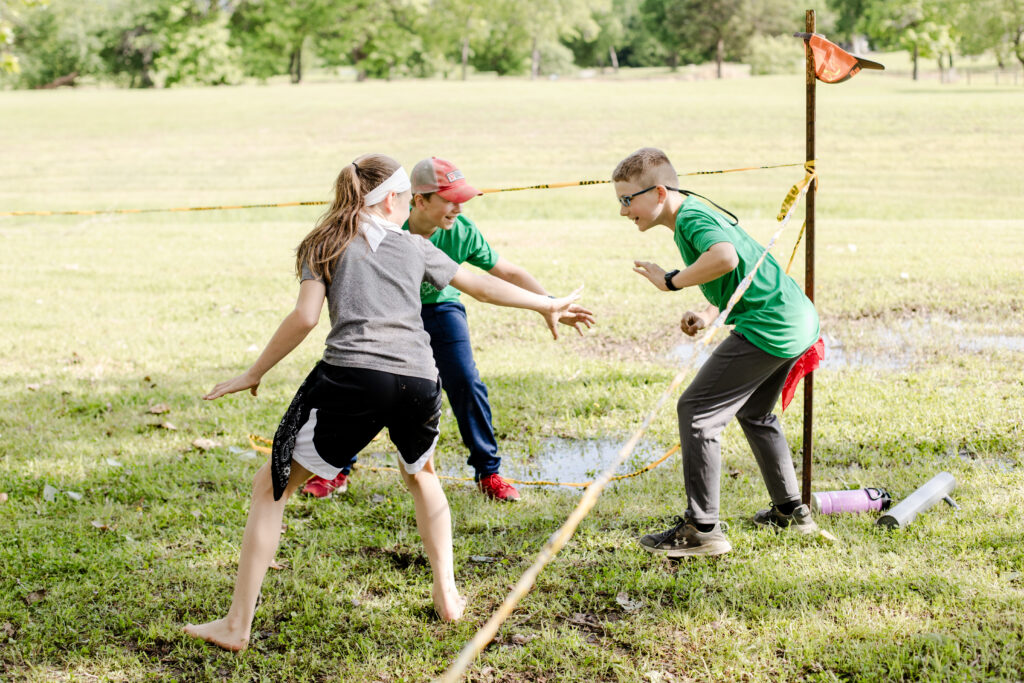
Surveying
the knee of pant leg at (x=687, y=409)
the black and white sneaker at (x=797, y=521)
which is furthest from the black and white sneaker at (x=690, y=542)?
the knee of pant leg at (x=687, y=409)

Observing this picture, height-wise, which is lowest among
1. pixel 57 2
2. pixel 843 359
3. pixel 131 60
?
pixel 843 359

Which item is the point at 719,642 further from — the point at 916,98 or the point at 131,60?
the point at 131,60

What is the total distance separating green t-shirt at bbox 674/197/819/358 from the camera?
12.6ft

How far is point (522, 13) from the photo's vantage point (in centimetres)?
6638

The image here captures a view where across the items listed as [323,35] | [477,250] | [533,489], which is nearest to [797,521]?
[533,489]

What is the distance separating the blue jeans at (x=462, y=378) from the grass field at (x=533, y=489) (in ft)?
0.83

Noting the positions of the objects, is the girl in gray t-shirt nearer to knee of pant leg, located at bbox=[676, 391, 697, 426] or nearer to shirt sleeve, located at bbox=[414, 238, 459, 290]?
shirt sleeve, located at bbox=[414, 238, 459, 290]

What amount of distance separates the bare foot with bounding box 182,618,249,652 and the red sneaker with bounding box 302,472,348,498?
1.37m

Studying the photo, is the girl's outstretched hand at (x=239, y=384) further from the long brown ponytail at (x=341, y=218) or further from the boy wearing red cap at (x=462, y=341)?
the boy wearing red cap at (x=462, y=341)

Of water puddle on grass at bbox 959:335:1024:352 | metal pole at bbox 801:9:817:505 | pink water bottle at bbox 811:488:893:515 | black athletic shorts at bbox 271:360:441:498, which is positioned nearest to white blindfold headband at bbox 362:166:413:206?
black athletic shorts at bbox 271:360:441:498

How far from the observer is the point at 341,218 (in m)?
3.32

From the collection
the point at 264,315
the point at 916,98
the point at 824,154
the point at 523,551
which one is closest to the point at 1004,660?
the point at 523,551

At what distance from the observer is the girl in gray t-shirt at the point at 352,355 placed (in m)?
3.25

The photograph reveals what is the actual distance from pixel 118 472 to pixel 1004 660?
439 centimetres
